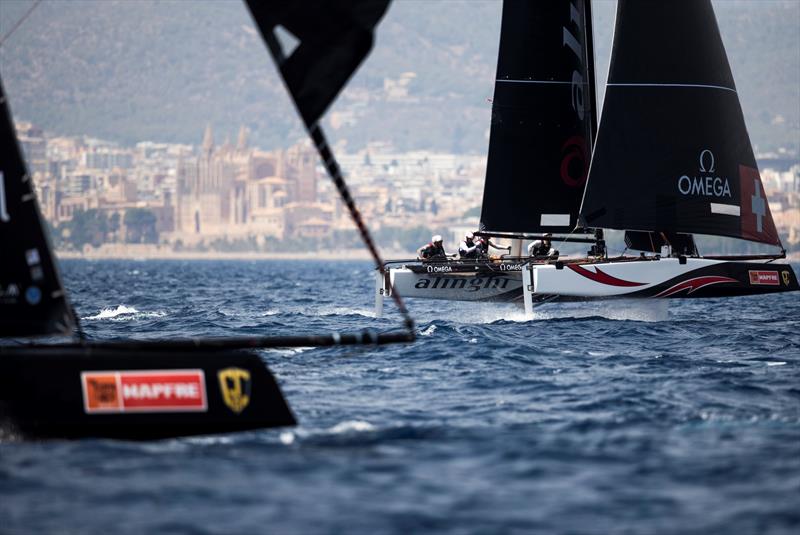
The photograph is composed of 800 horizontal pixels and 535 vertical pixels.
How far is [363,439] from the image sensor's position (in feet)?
38.4

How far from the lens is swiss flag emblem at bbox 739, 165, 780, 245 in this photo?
88.0 feet

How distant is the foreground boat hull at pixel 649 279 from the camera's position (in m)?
26.2

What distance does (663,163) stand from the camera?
2614 cm

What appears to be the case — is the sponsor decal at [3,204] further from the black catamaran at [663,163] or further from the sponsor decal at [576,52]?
the sponsor decal at [576,52]

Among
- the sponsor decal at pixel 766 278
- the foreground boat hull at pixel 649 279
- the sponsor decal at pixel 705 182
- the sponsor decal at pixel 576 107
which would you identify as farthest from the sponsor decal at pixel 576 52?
the sponsor decal at pixel 766 278

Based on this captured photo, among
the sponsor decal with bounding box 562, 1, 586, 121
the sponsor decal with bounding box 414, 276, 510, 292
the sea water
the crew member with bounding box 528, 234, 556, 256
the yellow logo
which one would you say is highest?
the sponsor decal with bounding box 562, 1, 586, 121

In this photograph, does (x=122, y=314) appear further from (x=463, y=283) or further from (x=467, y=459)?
(x=467, y=459)

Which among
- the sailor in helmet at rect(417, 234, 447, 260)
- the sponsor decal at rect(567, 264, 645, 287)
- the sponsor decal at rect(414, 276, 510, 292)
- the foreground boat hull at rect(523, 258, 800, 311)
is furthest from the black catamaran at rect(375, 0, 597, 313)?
the sponsor decal at rect(567, 264, 645, 287)

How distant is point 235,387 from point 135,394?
0.83 m

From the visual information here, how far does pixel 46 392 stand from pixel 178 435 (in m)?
1.15

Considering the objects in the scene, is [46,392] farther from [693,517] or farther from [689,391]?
[689,391]

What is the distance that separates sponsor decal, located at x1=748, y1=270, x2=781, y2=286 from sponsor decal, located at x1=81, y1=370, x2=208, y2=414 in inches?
697

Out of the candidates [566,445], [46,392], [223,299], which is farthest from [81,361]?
[223,299]

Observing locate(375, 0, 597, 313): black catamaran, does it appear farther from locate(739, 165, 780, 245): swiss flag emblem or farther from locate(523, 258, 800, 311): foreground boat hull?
locate(739, 165, 780, 245): swiss flag emblem
